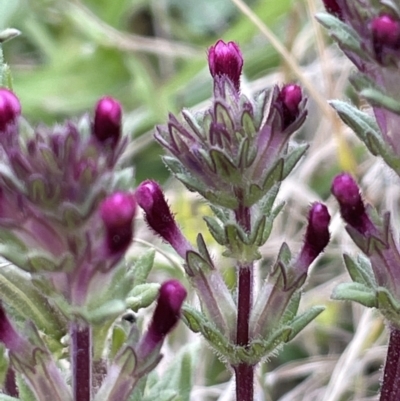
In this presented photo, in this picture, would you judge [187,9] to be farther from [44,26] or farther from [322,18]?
[322,18]

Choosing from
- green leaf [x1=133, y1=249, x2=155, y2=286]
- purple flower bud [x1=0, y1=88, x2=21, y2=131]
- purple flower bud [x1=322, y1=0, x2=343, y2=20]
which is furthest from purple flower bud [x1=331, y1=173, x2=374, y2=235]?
purple flower bud [x1=0, y1=88, x2=21, y2=131]

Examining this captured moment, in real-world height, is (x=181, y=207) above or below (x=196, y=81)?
below

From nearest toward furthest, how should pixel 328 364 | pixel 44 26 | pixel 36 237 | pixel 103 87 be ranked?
pixel 36 237 → pixel 328 364 → pixel 103 87 → pixel 44 26

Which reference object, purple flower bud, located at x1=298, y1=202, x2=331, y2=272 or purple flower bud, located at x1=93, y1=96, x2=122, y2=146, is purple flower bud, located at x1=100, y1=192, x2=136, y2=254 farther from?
purple flower bud, located at x1=298, y1=202, x2=331, y2=272

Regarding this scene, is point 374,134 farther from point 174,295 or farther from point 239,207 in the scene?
point 174,295

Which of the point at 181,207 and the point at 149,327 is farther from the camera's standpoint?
the point at 181,207

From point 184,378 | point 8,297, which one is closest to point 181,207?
point 184,378

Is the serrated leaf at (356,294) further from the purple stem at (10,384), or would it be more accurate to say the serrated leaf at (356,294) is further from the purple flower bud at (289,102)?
the purple stem at (10,384)
